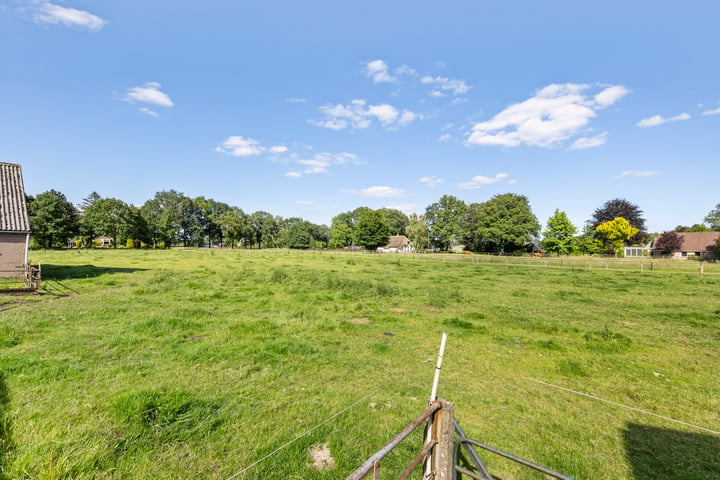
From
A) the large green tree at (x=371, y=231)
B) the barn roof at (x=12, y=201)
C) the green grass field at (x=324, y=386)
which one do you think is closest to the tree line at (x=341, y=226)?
the large green tree at (x=371, y=231)

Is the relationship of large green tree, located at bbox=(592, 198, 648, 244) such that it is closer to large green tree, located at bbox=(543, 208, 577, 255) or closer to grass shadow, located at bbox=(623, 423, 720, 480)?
large green tree, located at bbox=(543, 208, 577, 255)

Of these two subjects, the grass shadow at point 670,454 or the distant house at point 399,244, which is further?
the distant house at point 399,244

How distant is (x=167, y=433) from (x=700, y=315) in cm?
2106

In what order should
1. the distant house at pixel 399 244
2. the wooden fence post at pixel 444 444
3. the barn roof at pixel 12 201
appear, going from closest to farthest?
the wooden fence post at pixel 444 444 < the barn roof at pixel 12 201 < the distant house at pixel 399 244

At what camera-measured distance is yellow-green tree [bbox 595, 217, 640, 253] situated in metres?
72.2

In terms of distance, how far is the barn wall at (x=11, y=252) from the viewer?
1933 centimetres

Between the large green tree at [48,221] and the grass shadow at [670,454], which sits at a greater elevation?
the large green tree at [48,221]

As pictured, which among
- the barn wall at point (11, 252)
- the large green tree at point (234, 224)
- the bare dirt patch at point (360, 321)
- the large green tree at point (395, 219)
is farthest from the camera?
the large green tree at point (395, 219)

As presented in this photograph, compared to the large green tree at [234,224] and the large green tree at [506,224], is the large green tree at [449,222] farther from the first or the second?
the large green tree at [234,224]

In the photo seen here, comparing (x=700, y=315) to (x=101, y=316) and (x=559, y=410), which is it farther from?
(x=101, y=316)

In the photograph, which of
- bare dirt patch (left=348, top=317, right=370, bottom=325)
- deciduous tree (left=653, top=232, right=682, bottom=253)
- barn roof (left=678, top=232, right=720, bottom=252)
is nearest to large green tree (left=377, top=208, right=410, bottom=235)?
deciduous tree (left=653, top=232, right=682, bottom=253)

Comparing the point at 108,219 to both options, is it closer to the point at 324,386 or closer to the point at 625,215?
the point at 324,386

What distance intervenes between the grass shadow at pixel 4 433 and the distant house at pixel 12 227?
66.2 feet

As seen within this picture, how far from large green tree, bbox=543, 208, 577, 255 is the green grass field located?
225 ft
